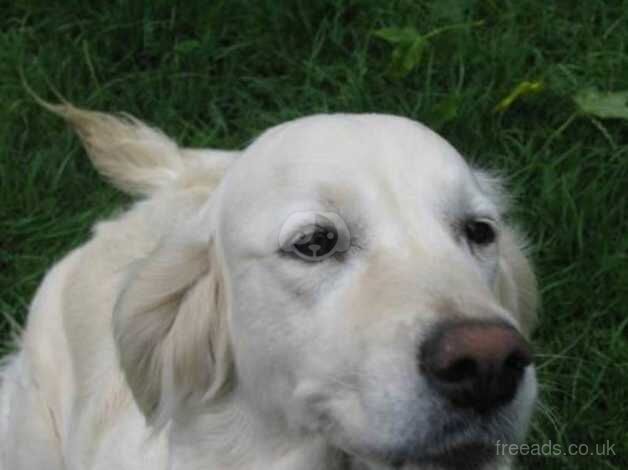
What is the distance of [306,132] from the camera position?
2.82m

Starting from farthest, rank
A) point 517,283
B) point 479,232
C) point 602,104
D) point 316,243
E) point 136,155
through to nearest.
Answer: point 602,104
point 136,155
point 517,283
point 479,232
point 316,243

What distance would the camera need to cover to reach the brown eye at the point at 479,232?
2771 mm

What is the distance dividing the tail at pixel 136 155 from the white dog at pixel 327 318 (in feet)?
1.30

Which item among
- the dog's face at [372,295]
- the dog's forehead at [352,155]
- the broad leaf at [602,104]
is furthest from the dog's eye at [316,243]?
the broad leaf at [602,104]

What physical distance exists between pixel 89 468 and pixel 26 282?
138 centimetres

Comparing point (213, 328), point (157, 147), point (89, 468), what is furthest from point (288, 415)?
point (157, 147)

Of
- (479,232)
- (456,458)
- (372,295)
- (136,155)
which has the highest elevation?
(372,295)

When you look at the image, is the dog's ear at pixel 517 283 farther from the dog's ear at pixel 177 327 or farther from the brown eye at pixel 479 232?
the dog's ear at pixel 177 327

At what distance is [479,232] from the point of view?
111 inches

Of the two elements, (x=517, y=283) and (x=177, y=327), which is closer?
→ (x=177, y=327)

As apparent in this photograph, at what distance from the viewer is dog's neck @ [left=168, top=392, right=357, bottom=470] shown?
2.89 metres

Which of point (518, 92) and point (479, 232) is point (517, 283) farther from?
point (518, 92)

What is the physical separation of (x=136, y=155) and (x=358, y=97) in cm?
126

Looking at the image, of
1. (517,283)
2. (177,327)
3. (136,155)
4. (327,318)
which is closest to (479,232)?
(327,318)
